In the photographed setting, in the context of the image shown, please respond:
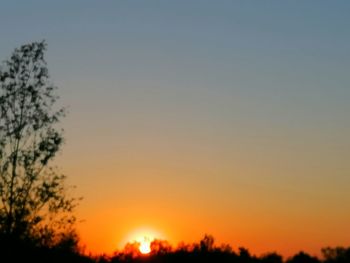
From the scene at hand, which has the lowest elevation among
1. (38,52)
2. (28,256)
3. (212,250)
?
(28,256)

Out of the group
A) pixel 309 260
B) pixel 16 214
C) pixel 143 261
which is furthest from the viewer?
pixel 309 260

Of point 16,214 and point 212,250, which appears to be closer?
point 16,214

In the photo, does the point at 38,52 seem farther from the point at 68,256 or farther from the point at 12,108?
the point at 68,256

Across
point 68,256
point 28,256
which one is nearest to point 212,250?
point 68,256

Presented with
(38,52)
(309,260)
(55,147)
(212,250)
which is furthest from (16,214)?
(309,260)

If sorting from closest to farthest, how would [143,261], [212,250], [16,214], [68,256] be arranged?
[16,214], [68,256], [143,261], [212,250]

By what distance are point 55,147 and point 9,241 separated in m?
5.12

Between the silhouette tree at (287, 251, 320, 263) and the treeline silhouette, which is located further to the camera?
the silhouette tree at (287, 251, 320, 263)

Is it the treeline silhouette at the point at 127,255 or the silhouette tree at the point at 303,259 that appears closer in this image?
the treeline silhouette at the point at 127,255

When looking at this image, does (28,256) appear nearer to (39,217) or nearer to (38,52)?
(39,217)

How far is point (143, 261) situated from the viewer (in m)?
47.9

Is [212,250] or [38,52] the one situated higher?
[38,52]

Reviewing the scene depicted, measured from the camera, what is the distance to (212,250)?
51.6 metres

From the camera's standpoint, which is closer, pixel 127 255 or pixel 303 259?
pixel 127 255
